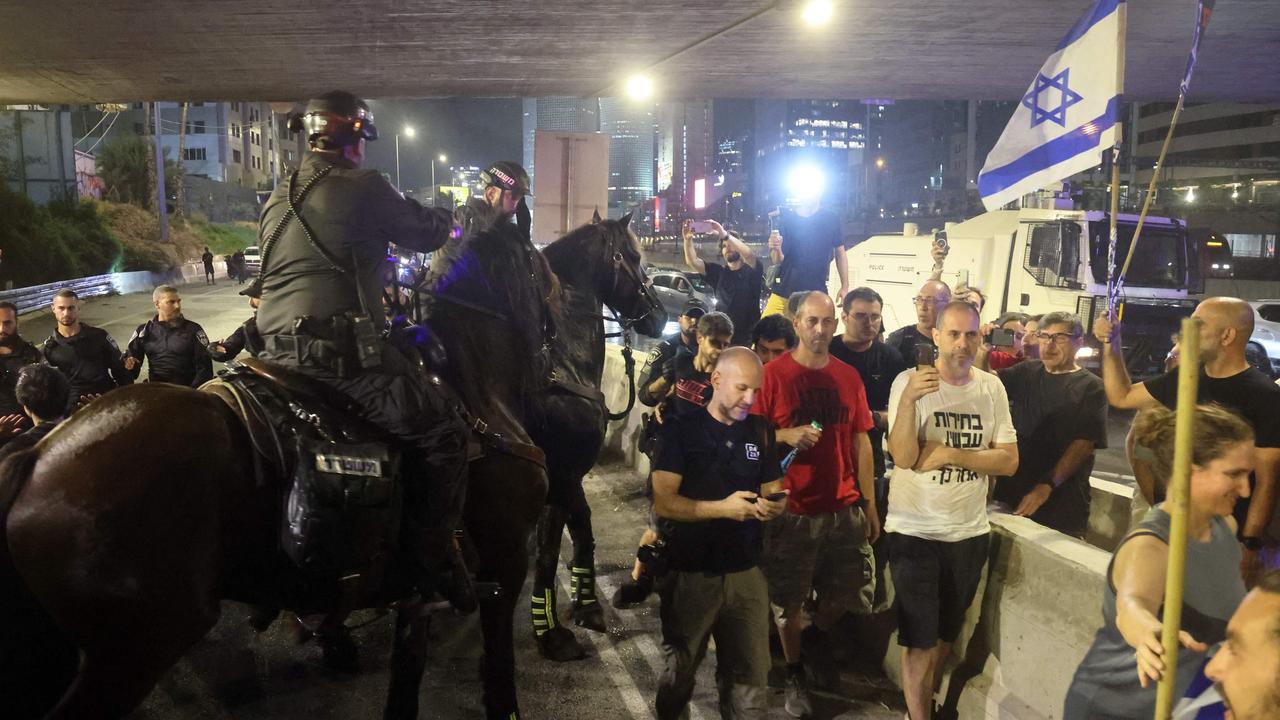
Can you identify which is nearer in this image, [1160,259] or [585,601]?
[585,601]

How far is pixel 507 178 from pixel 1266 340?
17.3 metres

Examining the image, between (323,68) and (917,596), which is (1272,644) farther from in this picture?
(323,68)

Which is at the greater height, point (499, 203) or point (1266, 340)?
point (499, 203)

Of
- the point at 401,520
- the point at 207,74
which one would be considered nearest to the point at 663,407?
the point at 401,520

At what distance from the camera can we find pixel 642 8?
7.46 meters

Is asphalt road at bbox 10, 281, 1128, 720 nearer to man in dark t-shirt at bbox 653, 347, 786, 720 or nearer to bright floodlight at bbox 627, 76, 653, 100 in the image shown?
man in dark t-shirt at bbox 653, 347, 786, 720

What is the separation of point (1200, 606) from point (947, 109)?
11302 centimetres

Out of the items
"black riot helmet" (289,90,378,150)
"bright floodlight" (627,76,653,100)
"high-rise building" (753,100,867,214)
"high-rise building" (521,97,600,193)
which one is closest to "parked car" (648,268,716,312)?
"high-rise building" (521,97,600,193)

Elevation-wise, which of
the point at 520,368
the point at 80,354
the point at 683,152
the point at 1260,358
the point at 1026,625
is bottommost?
the point at 1026,625

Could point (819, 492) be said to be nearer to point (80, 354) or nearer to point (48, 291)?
point (80, 354)

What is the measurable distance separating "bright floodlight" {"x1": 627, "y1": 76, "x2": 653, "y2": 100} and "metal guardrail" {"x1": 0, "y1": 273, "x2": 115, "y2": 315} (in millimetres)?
20737

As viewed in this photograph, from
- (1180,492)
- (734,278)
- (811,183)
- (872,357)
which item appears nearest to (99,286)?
(811,183)

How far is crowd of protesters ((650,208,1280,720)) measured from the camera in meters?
2.74

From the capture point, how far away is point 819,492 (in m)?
4.98
